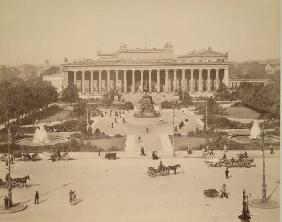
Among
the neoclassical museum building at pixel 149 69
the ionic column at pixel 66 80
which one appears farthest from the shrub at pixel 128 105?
the ionic column at pixel 66 80

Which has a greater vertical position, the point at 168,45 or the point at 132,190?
the point at 168,45

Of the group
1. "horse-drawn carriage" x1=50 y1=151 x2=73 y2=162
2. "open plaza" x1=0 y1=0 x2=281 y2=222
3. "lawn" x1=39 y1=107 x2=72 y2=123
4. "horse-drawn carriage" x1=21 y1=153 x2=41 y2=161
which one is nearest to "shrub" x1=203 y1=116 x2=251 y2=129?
Result: "open plaza" x1=0 y1=0 x2=281 y2=222

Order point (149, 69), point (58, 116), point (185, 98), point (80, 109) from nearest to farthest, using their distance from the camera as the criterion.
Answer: point (58, 116) < point (80, 109) < point (185, 98) < point (149, 69)

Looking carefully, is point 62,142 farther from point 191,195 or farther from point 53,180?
point 191,195

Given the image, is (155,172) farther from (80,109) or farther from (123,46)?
(80,109)

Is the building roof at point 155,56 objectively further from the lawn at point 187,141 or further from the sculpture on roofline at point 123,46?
the lawn at point 187,141

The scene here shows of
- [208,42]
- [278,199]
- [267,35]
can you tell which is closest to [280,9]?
[267,35]

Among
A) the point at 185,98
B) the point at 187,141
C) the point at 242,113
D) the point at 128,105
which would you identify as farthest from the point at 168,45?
the point at 128,105
